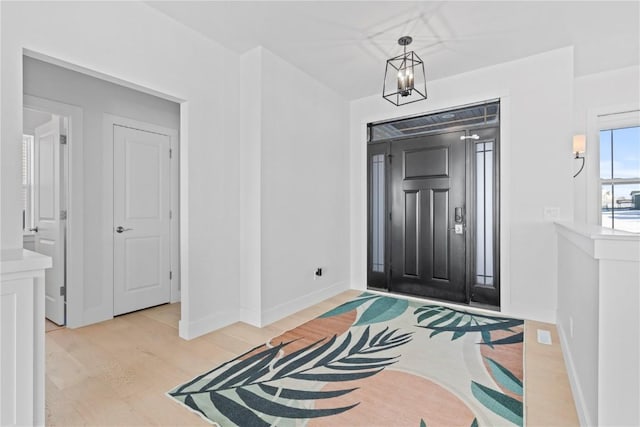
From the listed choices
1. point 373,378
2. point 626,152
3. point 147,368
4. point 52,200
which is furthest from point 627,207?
point 52,200

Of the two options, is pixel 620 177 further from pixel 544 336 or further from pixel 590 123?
pixel 544 336

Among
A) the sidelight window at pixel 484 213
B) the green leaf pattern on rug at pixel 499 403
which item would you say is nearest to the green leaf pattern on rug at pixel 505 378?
the green leaf pattern on rug at pixel 499 403

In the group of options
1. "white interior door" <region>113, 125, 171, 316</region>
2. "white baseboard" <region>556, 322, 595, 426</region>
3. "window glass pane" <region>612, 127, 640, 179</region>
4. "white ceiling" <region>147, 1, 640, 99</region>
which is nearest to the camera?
"white baseboard" <region>556, 322, 595, 426</region>

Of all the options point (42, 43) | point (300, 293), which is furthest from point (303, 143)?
point (42, 43)

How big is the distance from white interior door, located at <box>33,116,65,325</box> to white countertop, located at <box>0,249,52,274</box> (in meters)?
1.69

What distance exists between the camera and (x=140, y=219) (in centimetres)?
373

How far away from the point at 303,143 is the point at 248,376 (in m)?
2.52

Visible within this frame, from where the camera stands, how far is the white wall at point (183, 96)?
6.16ft

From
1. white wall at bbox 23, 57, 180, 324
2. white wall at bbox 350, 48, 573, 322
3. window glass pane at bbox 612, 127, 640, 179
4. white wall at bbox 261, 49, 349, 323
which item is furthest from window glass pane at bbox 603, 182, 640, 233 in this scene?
white wall at bbox 23, 57, 180, 324

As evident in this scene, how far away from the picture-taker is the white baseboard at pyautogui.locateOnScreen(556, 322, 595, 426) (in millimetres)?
1700

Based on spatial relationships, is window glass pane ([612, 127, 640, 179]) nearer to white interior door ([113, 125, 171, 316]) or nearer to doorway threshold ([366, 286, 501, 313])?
doorway threshold ([366, 286, 501, 313])

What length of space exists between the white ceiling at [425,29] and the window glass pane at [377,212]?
1352mm

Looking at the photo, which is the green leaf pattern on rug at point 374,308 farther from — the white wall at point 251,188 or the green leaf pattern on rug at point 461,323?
the white wall at point 251,188

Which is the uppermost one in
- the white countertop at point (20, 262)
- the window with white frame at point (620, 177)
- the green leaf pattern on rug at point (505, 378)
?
the window with white frame at point (620, 177)
